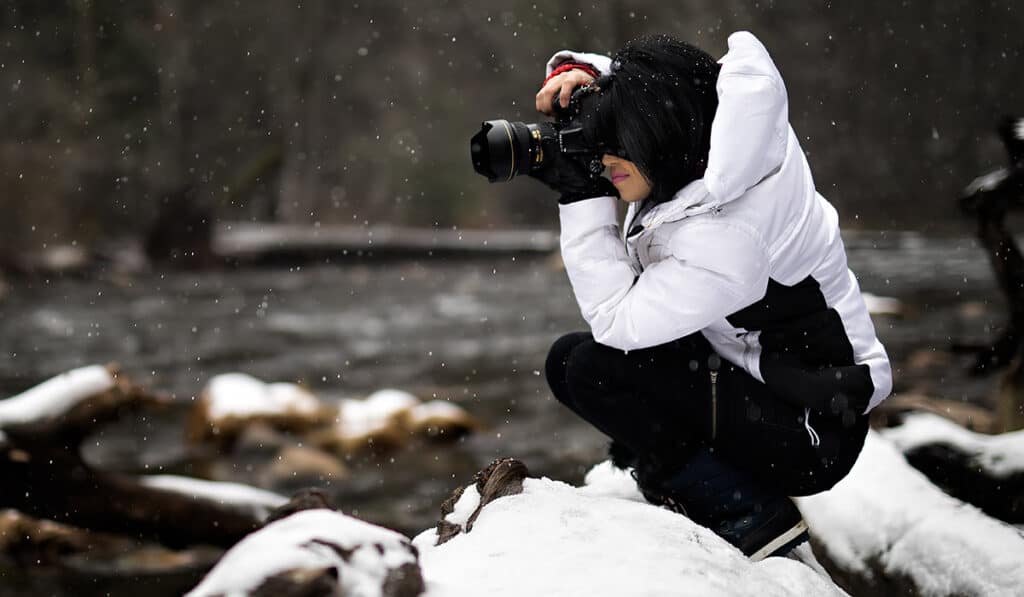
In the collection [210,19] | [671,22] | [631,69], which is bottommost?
[631,69]

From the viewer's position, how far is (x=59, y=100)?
35.4 ft

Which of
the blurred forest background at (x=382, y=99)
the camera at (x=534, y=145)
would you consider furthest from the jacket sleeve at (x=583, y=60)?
the blurred forest background at (x=382, y=99)

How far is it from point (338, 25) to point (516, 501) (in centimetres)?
1377

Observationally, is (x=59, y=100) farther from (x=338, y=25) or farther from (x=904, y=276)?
(x=904, y=276)

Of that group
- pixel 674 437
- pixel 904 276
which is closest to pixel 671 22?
pixel 904 276

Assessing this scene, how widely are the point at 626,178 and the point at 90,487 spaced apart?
1.91m

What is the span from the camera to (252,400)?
4656 millimetres

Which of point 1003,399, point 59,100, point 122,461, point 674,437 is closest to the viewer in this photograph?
point 674,437

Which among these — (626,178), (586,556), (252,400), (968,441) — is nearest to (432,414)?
(252,400)

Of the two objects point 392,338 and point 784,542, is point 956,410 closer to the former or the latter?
point 784,542

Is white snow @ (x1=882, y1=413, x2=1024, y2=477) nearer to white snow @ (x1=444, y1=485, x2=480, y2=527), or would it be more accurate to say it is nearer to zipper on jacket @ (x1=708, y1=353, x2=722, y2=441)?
zipper on jacket @ (x1=708, y1=353, x2=722, y2=441)

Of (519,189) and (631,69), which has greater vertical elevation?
(519,189)

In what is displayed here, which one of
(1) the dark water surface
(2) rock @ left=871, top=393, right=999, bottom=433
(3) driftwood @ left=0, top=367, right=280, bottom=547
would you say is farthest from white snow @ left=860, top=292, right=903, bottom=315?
(3) driftwood @ left=0, top=367, right=280, bottom=547

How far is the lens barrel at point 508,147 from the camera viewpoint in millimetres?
1537
